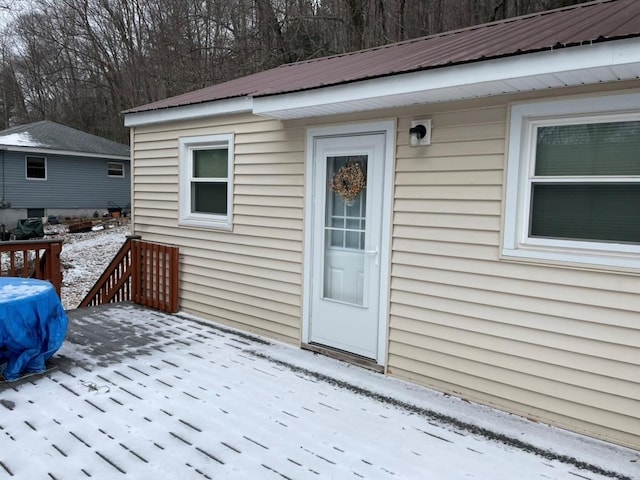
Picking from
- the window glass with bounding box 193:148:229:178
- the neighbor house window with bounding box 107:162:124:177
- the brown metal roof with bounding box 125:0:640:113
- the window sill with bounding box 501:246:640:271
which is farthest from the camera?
the neighbor house window with bounding box 107:162:124:177

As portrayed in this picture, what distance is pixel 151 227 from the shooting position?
599 centimetres

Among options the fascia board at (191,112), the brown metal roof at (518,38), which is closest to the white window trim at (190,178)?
the fascia board at (191,112)

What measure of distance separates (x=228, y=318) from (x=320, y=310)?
1.37 meters

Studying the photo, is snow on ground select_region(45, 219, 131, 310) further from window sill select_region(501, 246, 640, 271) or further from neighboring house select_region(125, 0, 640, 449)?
window sill select_region(501, 246, 640, 271)

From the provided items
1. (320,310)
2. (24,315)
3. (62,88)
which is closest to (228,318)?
(320,310)

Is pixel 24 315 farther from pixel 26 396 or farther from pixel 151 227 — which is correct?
pixel 151 227

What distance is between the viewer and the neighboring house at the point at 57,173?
16375mm

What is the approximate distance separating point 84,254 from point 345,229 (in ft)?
33.0

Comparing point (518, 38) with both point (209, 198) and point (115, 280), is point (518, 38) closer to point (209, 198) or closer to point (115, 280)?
point (209, 198)

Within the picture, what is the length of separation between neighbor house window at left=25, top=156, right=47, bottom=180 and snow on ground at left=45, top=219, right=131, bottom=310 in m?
2.17

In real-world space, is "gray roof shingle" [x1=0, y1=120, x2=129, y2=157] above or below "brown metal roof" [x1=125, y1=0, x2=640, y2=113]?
above

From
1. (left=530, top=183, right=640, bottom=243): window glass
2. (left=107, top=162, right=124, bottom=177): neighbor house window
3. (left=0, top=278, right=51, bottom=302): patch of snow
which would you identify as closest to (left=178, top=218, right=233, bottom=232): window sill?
(left=0, top=278, right=51, bottom=302): patch of snow

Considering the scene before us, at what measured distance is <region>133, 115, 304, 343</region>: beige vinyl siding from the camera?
4.38 metres

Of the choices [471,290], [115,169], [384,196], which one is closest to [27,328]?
[384,196]
